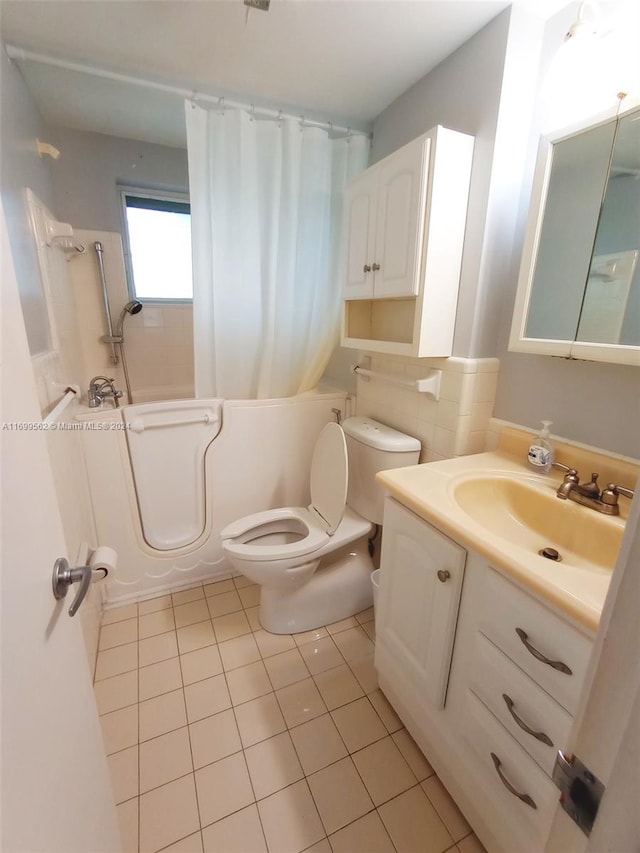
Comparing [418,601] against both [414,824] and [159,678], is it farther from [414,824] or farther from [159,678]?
[159,678]

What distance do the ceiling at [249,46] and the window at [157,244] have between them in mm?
648

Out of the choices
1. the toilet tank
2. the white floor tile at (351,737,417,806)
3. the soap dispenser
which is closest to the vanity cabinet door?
the white floor tile at (351,737,417,806)

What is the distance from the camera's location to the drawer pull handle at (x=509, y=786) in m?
0.79

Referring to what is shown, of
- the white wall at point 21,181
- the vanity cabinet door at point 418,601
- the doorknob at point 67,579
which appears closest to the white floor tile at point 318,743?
the vanity cabinet door at point 418,601

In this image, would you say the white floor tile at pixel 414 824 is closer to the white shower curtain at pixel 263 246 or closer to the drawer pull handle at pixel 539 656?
the drawer pull handle at pixel 539 656

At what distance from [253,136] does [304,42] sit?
0.39 m

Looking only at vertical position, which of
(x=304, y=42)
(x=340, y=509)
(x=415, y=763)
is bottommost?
(x=415, y=763)

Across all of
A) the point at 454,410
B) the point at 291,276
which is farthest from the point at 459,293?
the point at 291,276

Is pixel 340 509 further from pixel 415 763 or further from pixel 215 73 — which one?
pixel 215 73

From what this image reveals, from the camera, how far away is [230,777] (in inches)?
44.3

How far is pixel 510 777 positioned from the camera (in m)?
0.84

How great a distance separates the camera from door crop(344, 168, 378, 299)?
1460 mm

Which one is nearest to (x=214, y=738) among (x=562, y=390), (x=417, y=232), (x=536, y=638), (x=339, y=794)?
(x=339, y=794)

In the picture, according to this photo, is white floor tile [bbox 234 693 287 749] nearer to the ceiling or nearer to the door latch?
the door latch
